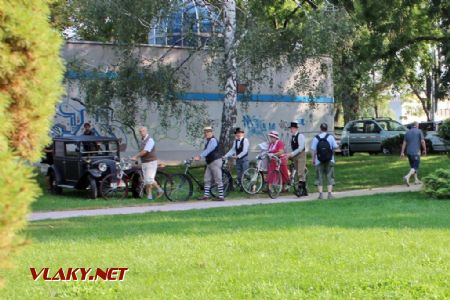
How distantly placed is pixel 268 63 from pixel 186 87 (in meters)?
2.88

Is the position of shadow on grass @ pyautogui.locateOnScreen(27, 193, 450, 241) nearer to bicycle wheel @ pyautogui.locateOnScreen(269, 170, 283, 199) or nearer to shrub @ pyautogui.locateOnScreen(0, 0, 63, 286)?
bicycle wheel @ pyautogui.locateOnScreen(269, 170, 283, 199)

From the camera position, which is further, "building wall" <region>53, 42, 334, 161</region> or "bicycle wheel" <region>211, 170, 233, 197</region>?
"building wall" <region>53, 42, 334, 161</region>

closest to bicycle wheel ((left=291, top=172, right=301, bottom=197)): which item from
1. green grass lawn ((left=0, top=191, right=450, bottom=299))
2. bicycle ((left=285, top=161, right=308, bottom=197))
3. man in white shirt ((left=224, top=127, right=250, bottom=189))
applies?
bicycle ((left=285, top=161, right=308, bottom=197))

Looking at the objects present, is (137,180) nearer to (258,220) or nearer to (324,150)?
(324,150)

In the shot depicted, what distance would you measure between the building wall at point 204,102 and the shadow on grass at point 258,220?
6896 mm

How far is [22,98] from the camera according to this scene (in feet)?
12.9

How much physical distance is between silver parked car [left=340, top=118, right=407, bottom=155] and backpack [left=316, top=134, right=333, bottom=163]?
18078 mm

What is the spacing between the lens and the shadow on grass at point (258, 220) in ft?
32.7

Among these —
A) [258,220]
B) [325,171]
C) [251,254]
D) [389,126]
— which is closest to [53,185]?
[325,171]

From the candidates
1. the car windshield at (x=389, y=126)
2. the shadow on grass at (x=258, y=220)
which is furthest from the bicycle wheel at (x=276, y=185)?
the car windshield at (x=389, y=126)

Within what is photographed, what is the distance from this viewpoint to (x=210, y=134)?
1549cm

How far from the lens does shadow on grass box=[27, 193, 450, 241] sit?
32.7 feet

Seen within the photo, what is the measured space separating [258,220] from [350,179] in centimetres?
1016

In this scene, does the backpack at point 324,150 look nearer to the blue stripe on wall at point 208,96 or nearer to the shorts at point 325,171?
the shorts at point 325,171
